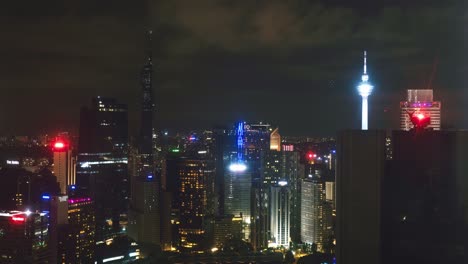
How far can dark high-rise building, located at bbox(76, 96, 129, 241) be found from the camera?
48.0ft

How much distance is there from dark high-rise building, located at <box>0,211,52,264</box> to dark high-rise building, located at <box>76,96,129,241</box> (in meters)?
3.35

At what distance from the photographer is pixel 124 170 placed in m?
17.3

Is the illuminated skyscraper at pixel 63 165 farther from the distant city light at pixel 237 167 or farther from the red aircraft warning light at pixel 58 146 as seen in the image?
the distant city light at pixel 237 167

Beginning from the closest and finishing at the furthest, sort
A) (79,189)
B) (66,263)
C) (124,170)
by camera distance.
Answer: (66,263)
(79,189)
(124,170)

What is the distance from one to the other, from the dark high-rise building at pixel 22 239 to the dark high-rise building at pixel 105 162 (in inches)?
132

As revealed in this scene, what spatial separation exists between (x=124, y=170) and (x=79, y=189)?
3.40m

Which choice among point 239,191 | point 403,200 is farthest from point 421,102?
point 239,191

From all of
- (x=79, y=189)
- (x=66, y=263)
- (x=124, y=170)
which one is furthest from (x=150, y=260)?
(x=124, y=170)

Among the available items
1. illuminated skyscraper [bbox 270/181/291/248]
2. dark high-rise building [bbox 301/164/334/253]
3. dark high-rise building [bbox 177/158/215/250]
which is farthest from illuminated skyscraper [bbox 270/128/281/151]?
illuminated skyscraper [bbox 270/181/291/248]

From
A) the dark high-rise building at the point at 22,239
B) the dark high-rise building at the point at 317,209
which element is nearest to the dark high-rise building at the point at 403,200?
the dark high-rise building at the point at 22,239

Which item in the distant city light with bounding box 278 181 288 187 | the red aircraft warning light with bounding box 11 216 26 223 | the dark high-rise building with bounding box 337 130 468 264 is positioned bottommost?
the red aircraft warning light with bounding box 11 216 26 223

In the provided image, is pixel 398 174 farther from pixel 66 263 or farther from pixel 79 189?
pixel 79 189

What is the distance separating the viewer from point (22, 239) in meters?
9.02

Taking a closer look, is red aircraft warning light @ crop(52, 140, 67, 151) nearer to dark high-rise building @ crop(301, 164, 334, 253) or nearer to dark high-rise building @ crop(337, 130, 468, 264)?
dark high-rise building @ crop(301, 164, 334, 253)
